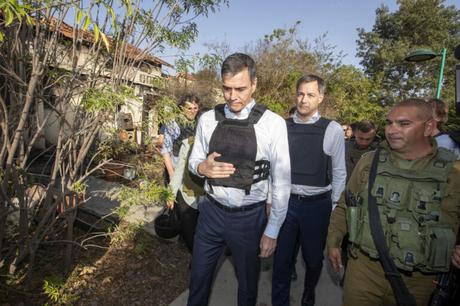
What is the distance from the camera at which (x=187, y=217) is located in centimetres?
309

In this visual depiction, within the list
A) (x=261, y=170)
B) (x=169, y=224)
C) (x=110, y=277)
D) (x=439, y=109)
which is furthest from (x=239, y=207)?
(x=439, y=109)

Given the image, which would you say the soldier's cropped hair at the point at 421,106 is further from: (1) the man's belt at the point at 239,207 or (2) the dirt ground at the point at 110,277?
(2) the dirt ground at the point at 110,277

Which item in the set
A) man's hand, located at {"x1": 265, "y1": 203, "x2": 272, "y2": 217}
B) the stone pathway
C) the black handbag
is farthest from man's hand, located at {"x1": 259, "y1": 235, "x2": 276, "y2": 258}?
the black handbag

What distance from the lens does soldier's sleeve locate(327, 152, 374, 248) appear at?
2.08 meters

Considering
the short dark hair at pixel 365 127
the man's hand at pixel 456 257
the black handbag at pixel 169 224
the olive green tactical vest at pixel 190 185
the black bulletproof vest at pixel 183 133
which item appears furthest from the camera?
the short dark hair at pixel 365 127

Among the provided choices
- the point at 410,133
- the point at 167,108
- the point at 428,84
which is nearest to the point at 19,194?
the point at 167,108

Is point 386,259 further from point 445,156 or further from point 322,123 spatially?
point 322,123

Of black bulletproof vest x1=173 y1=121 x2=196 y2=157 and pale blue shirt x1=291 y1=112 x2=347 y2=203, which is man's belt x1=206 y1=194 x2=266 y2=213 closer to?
pale blue shirt x1=291 y1=112 x2=347 y2=203

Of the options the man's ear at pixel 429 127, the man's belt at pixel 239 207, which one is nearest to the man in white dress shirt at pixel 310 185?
the man's belt at pixel 239 207

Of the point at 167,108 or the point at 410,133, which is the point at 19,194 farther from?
the point at 410,133

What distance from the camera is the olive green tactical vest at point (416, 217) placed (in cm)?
171

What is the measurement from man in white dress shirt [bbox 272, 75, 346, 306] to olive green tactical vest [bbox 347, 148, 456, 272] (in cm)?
74

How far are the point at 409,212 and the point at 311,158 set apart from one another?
991 mm

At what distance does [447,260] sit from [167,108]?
244 cm
